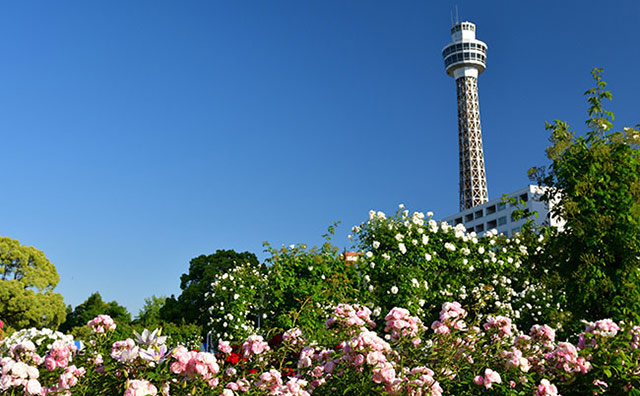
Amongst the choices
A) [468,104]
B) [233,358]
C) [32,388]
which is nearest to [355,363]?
[233,358]

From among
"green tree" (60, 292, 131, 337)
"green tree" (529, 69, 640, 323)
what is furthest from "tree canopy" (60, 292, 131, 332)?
"green tree" (529, 69, 640, 323)

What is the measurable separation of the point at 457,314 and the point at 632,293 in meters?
3.39

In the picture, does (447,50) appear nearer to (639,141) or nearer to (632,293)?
(639,141)

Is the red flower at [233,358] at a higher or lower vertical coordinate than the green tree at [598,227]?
lower

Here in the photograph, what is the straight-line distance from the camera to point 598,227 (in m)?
6.74

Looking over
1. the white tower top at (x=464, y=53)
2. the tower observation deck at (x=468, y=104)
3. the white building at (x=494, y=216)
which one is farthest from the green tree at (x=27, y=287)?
the white tower top at (x=464, y=53)

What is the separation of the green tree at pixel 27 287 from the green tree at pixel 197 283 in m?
9.02

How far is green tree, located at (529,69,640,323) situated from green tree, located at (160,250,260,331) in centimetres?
2959

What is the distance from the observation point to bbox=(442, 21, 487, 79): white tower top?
306 ft

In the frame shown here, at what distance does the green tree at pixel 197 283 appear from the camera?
37094 mm

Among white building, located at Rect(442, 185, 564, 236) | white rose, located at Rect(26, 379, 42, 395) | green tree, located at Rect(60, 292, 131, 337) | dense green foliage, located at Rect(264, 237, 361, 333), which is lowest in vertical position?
white rose, located at Rect(26, 379, 42, 395)

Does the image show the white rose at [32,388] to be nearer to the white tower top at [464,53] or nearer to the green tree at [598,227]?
the green tree at [598,227]

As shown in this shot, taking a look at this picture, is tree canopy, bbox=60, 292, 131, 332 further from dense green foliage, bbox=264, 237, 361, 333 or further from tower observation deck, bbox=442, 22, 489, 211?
tower observation deck, bbox=442, 22, 489, 211

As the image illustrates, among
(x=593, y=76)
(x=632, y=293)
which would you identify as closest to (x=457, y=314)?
A: (x=632, y=293)
